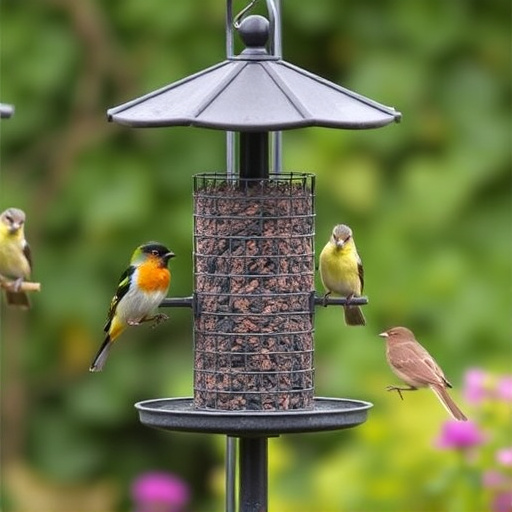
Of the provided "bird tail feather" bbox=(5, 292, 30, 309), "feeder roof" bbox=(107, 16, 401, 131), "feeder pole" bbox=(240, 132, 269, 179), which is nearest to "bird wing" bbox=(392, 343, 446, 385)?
Answer: "feeder pole" bbox=(240, 132, 269, 179)

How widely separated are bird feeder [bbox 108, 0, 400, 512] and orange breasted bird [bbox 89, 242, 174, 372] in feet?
0.69

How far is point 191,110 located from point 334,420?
1.12 metres

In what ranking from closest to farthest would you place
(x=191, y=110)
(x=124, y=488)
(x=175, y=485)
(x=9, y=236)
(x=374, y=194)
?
→ (x=191, y=110) < (x=9, y=236) < (x=175, y=485) < (x=374, y=194) < (x=124, y=488)

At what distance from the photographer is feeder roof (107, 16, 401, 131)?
17.4ft

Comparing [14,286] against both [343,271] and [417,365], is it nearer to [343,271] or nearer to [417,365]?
[343,271]

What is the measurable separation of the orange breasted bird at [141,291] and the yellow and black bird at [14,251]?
865 millimetres

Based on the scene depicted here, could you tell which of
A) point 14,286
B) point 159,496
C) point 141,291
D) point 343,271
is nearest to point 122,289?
point 141,291

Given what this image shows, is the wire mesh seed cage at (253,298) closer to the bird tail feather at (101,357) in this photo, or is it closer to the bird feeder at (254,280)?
the bird feeder at (254,280)

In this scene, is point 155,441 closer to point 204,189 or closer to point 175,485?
point 175,485

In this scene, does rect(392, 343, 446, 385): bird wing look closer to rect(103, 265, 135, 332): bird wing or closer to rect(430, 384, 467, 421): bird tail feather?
rect(430, 384, 467, 421): bird tail feather

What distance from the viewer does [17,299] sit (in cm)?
707

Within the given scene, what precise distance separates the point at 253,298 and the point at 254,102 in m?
0.79

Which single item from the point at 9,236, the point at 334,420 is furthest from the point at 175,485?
the point at 334,420

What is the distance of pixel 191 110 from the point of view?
5.41 metres
